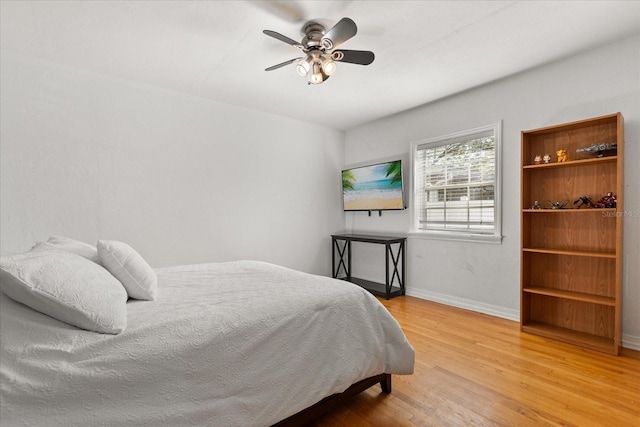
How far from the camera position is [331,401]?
1.66 metres

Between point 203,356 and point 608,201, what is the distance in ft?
10.3

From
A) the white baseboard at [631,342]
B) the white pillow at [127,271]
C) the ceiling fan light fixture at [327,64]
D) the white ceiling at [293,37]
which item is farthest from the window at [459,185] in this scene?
the white pillow at [127,271]

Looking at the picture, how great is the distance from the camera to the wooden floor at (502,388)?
1.71 metres

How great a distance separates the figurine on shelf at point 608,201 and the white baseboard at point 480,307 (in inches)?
41.9

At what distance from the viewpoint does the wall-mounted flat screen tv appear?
13.8 ft

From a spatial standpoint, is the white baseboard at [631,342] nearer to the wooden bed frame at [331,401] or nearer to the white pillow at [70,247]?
the wooden bed frame at [331,401]

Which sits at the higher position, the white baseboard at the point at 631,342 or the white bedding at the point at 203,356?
the white bedding at the point at 203,356

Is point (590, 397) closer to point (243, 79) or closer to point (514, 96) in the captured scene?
point (514, 96)

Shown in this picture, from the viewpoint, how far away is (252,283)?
2025 millimetres

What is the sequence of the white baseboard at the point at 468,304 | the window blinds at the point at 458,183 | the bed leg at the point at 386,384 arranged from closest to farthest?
1. the bed leg at the point at 386,384
2. the white baseboard at the point at 468,304
3. the window blinds at the point at 458,183

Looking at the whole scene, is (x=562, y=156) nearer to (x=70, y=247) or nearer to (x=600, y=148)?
(x=600, y=148)

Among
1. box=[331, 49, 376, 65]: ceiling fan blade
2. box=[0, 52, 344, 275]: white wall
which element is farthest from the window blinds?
box=[331, 49, 376, 65]: ceiling fan blade

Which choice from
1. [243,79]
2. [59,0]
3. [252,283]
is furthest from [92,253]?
[243,79]

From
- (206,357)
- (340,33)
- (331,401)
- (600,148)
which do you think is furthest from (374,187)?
(206,357)
